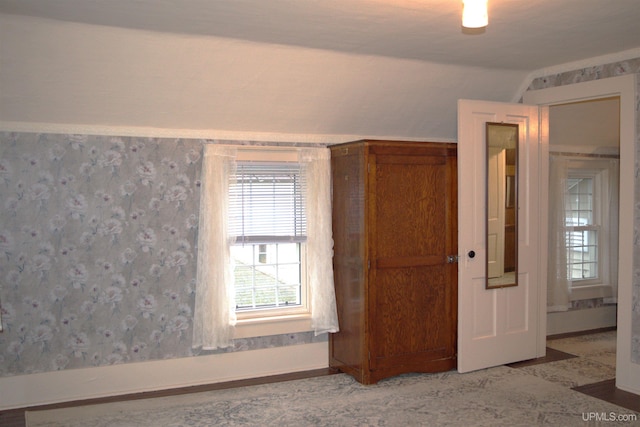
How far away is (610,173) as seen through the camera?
652 cm

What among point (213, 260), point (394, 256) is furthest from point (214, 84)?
point (394, 256)

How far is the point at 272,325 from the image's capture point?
4.83 meters

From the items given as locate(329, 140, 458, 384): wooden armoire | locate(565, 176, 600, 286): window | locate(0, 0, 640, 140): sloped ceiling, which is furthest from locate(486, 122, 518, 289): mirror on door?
locate(565, 176, 600, 286): window

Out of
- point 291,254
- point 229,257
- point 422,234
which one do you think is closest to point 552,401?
point 422,234

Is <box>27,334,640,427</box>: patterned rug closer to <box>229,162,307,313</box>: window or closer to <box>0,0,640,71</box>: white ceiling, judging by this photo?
<box>229,162,307,313</box>: window

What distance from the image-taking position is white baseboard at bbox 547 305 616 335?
20.2ft

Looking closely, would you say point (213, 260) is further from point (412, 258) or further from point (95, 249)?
point (412, 258)

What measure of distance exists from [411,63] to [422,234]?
1.40 meters

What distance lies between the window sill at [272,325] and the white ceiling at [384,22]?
2.24m

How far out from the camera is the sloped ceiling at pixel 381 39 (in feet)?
10.8

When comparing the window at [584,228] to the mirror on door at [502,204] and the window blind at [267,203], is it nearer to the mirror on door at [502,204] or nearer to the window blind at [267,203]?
the mirror on door at [502,204]

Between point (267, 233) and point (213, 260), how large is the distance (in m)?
0.53

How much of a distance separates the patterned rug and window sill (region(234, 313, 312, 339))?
444 millimetres

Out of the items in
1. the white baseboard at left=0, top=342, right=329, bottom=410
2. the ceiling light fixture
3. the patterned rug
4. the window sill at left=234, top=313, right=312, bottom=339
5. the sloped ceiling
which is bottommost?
the patterned rug
